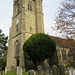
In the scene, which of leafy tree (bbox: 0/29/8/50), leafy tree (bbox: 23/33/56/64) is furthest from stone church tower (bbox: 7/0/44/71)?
leafy tree (bbox: 0/29/8/50)

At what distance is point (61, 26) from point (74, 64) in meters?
13.4

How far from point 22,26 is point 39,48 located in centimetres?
742

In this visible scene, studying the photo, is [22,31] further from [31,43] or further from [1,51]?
[1,51]

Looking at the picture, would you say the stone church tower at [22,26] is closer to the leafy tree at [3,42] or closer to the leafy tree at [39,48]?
the leafy tree at [39,48]

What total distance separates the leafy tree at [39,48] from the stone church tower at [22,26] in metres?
3.55

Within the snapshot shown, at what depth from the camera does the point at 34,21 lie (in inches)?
878

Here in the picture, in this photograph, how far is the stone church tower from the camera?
19.6 meters

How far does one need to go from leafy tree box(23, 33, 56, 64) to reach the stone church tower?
11.7 feet

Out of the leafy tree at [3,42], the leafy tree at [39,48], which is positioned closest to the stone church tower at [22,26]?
the leafy tree at [39,48]

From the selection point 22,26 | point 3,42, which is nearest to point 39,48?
point 22,26

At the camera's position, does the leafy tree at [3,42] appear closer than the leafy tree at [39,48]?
No

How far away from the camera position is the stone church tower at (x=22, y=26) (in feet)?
64.2

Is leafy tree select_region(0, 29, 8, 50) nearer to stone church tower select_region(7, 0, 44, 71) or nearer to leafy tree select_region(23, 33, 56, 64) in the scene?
stone church tower select_region(7, 0, 44, 71)

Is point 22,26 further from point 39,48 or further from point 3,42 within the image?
point 3,42
